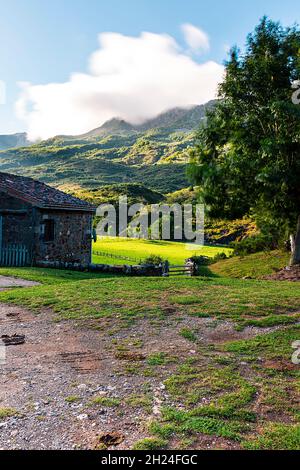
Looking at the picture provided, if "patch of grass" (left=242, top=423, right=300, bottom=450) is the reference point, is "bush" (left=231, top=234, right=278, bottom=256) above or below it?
above

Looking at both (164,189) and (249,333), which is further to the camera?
(164,189)

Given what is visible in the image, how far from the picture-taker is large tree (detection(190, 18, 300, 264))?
22.1 metres

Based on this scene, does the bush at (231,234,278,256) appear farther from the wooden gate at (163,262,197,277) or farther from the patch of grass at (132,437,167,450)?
the patch of grass at (132,437,167,450)

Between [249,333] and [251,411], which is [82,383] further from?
[249,333]

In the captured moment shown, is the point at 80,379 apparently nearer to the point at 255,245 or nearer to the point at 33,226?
the point at 33,226

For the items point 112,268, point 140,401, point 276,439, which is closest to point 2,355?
point 140,401

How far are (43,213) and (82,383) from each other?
66.6 ft

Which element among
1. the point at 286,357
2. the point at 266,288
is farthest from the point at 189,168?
the point at 286,357

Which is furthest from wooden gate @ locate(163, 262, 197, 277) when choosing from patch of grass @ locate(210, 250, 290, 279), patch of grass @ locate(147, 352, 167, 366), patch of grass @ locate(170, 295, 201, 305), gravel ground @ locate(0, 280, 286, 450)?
patch of grass @ locate(147, 352, 167, 366)

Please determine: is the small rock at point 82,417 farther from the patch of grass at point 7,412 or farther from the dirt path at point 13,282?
the dirt path at point 13,282

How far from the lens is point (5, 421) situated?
18.3ft

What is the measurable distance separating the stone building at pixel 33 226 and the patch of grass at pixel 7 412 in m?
20.0

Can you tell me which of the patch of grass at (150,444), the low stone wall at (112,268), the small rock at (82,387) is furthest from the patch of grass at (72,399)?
the low stone wall at (112,268)

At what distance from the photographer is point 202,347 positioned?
8.71 metres
